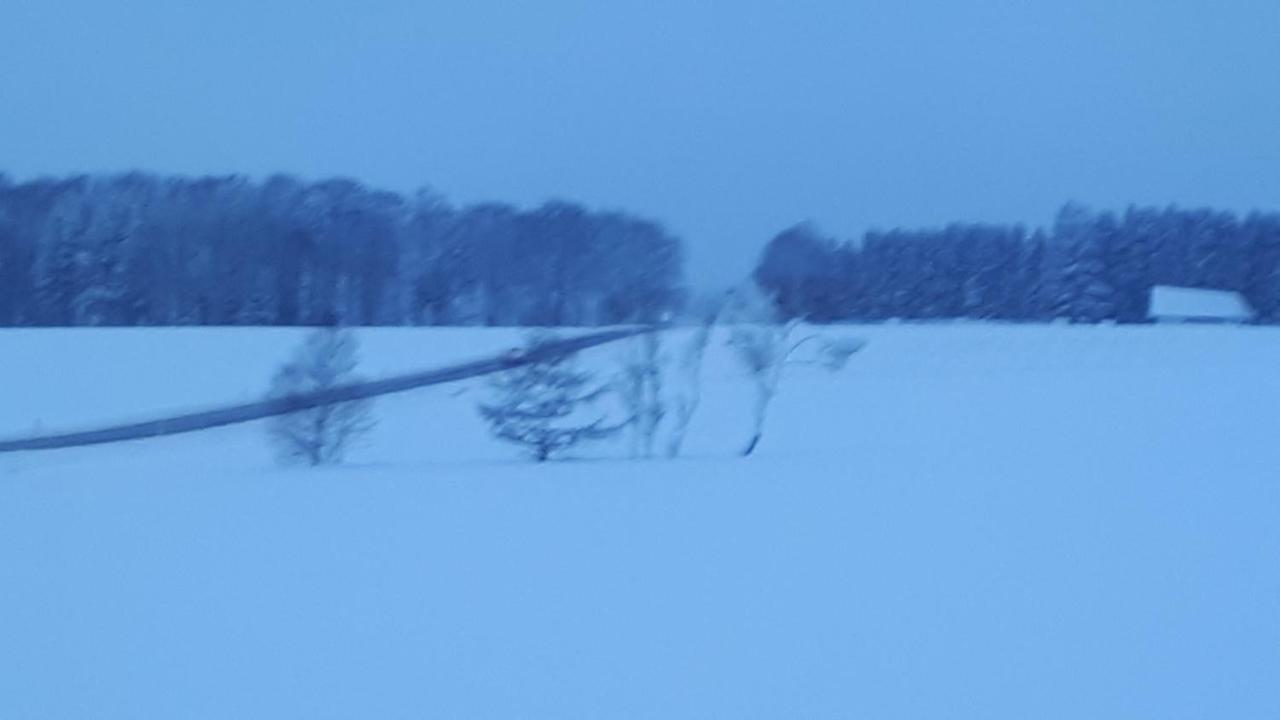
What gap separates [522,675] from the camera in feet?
21.4

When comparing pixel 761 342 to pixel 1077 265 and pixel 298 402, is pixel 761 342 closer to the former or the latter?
pixel 298 402

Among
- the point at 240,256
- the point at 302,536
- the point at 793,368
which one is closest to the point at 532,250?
the point at 240,256

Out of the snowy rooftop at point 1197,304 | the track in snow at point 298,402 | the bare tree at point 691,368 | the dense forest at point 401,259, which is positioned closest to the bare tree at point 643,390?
the bare tree at point 691,368

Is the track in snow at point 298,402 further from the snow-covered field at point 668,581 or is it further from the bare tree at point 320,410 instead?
the snow-covered field at point 668,581

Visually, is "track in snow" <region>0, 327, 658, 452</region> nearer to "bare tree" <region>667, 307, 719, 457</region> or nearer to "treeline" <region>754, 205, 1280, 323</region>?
"bare tree" <region>667, 307, 719, 457</region>

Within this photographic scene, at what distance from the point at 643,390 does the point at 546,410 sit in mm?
1445

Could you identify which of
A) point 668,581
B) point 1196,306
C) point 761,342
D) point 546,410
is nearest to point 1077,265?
point 1196,306

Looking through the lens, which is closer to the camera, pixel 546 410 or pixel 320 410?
pixel 546 410

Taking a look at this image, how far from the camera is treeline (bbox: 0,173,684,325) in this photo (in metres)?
35.7

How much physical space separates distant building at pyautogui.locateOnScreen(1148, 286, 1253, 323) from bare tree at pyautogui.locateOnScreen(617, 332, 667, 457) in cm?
2378

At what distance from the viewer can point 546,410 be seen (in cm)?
1712

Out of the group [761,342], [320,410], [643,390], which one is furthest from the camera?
[761,342]

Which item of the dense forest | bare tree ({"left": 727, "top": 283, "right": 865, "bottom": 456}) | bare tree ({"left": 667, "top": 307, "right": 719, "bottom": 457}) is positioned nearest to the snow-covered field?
bare tree ({"left": 667, "top": 307, "right": 719, "bottom": 457})

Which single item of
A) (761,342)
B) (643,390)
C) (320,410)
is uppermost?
(761,342)
